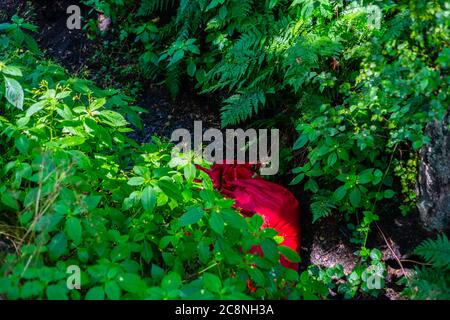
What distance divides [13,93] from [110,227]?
99cm

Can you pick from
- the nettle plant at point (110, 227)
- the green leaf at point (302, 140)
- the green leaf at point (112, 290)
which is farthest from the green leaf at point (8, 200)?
the green leaf at point (302, 140)

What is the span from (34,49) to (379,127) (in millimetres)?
2454

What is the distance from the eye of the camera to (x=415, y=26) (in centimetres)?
246

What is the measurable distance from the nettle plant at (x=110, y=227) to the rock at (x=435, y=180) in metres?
1.01

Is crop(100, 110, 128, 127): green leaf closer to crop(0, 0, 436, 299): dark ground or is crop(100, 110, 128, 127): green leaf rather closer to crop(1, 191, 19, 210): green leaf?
crop(1, 191, 19, 210): green leaf

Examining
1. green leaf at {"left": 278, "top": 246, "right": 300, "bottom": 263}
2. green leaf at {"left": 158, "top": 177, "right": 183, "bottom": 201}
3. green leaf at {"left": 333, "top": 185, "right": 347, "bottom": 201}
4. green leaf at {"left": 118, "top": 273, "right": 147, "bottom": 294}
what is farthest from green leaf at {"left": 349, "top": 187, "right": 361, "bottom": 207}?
green leaf at {"left": 118, "top": 273, "right": 147, "bottom": 294}

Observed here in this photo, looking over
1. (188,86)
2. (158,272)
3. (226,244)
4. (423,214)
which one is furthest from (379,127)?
(188,86)

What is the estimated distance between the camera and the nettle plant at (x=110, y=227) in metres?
2.19

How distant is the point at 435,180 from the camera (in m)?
3.12

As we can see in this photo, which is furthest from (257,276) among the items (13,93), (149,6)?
(149,6)

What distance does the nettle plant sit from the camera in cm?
219

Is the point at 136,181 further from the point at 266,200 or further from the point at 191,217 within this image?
the point at 266,200

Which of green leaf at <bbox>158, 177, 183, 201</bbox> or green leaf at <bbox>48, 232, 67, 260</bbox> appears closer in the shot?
green leaf at <bbox>48, 232, 67, 260</bbox>

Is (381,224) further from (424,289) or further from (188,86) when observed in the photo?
(188,86)
